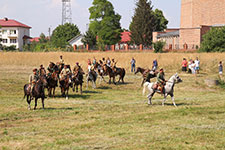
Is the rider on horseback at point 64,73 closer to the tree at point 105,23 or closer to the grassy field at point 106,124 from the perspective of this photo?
the grassy field at point 106,124

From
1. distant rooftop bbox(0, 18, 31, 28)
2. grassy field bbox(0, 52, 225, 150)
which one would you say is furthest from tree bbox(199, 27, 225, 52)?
distant rooftop bbox(0, 18, 31, 28)

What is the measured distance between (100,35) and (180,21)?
18.6 metres

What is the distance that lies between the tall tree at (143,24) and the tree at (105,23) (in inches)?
156

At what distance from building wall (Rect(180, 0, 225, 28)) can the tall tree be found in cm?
926

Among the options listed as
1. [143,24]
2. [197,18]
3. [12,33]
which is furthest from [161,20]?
[12,33]

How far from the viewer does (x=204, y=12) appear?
82750mm

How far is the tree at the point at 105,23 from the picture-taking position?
89.9 metres

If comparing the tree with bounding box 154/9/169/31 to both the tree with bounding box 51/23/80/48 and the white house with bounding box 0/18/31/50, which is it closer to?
the tree with bounding box 51/23/80/48

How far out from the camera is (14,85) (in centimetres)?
3275

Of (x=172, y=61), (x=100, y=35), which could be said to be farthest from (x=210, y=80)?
(x=100, y=35)

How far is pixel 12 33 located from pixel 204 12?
72.1 metres

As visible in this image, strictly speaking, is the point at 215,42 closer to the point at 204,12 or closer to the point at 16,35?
the point at 204,12

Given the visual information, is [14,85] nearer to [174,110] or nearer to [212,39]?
[174,110]

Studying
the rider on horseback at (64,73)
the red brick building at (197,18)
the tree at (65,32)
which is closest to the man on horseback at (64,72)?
the rider on horseback at (64,73)
